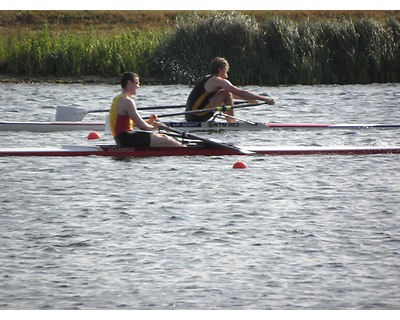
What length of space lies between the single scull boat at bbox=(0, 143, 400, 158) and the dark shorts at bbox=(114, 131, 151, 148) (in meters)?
0.07

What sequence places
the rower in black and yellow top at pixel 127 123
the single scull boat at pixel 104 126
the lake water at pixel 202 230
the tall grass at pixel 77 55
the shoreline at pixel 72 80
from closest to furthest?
1. the lake water at pixel 202 230
2. the rower in black and yellow top at pixel 127 123
3. the single scull boat at pixel 104 126
4. the tall grass at pixel 77 55
5. the shoreline at pixel 72 80

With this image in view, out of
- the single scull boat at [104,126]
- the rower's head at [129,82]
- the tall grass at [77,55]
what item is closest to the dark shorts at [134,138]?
the rower's head at [129,82]

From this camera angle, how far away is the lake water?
9.38m

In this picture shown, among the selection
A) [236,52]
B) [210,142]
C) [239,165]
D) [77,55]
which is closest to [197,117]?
[210,142]

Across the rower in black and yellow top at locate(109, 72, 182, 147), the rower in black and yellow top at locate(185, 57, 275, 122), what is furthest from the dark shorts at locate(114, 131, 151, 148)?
the rower in black and yellow top at locate(185, 57, 275, 122)

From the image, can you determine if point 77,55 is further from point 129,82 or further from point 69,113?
point 129,82

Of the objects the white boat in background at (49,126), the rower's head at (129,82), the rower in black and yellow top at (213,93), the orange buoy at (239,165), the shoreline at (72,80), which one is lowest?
the orange buoy at (239,165)

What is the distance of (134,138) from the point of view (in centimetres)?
1500

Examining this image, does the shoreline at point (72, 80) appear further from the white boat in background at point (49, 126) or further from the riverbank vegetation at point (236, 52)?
the white boat in background at point (49, 126)

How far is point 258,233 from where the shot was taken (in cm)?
1142

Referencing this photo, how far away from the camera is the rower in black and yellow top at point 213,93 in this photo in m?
17.7

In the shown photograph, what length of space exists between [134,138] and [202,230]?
3.70 m

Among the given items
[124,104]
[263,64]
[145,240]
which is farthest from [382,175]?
[263,64]

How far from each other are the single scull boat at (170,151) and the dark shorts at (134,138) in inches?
2.8
